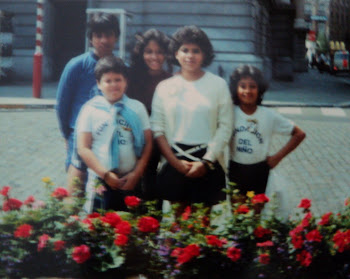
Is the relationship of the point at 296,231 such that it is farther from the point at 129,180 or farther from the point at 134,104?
the point at 134,104

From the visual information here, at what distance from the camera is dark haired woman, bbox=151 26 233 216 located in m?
2.12

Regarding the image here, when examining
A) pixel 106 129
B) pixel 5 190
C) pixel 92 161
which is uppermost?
pixel 106 129

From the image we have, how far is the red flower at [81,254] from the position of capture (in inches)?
81.7

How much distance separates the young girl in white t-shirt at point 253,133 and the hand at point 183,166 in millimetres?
181

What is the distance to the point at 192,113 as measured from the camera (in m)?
2.13

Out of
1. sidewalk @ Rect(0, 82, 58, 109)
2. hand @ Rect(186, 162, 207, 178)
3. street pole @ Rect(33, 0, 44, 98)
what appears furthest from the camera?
hand @ Rect(186, 162, 207, 178)

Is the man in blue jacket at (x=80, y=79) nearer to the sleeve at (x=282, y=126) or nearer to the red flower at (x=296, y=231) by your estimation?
the sleeve at (x=282, y=126)

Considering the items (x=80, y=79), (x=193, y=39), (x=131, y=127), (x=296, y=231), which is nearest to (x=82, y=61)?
(x=80, y=79)

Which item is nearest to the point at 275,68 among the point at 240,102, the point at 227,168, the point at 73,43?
the point at 240,102

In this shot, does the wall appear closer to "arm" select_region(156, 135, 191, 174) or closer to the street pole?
the street pole

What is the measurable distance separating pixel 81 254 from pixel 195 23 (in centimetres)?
94

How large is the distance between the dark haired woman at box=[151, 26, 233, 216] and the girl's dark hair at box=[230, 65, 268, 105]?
0.03 metres

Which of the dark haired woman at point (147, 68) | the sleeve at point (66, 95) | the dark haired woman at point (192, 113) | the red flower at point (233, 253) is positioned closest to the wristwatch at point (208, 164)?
the dark haired woman at point (192, 113)

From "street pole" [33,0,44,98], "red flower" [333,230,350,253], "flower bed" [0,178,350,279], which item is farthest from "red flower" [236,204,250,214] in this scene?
"street pole" [33,0,44,98]
